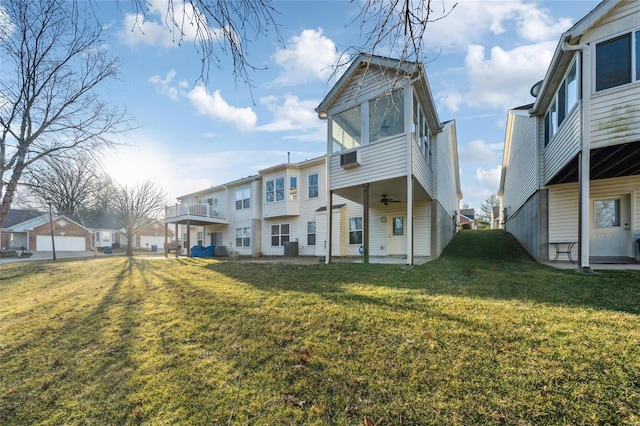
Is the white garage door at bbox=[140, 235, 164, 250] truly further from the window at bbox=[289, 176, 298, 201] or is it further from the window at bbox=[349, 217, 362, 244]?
the window at bbox=[349, 217, 362, 244]

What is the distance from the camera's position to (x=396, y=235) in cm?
1415

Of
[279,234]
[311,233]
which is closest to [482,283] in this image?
[311,233]

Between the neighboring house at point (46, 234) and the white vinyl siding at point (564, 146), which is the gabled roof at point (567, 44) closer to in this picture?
the white vinyl siding at point (564, 146)

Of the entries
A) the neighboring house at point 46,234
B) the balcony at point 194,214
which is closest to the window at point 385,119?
the balcony at point 194,214

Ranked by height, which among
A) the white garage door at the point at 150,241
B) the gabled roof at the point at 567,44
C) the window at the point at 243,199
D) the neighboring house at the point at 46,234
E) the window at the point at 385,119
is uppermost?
the gabled roof at the point at 567,44

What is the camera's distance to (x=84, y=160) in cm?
1138

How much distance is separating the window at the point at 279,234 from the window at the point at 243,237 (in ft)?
7.76

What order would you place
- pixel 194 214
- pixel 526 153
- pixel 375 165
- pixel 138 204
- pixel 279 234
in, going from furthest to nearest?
pixel 138 204 → pixel 194 214 → pixel 279 234 → pixel 526 153 → pixel 375 165

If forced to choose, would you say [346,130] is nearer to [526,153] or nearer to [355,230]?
[355,230]

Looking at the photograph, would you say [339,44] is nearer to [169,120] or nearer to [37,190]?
[169,120]

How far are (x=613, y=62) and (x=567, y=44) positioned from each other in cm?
110

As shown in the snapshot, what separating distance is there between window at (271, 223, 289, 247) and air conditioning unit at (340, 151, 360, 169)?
379 inches

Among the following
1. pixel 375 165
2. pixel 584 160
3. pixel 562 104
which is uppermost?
pixel 562 104

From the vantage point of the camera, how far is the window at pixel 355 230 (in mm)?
15800
